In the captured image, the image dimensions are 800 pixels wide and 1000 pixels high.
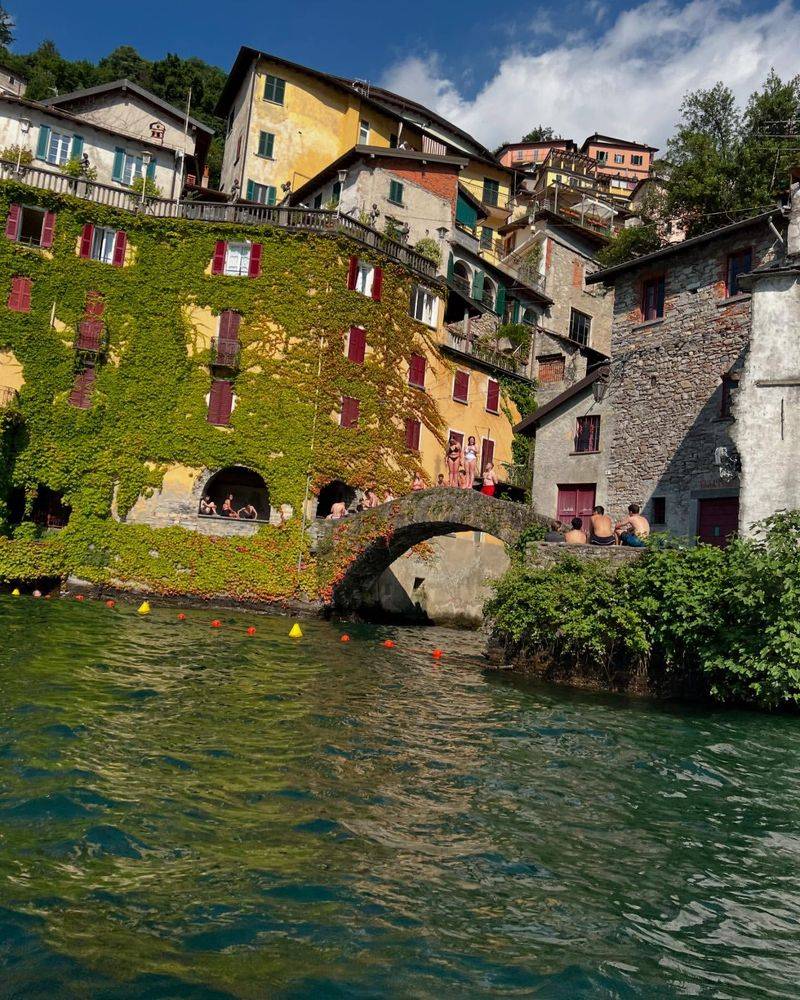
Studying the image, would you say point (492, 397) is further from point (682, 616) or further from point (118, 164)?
point (682, 616)

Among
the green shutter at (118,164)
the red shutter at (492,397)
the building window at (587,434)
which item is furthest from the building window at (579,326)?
the green shutter at (118,164)

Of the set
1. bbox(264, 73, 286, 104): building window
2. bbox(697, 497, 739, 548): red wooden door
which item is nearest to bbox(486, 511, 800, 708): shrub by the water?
bbox(697, 497, 739, 548): red wooden door

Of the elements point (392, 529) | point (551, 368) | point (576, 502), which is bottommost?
point (392, 529)

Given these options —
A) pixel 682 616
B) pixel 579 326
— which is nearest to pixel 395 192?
pixel 579 326

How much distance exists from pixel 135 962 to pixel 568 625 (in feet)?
42.6

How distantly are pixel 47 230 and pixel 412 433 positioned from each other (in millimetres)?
16316

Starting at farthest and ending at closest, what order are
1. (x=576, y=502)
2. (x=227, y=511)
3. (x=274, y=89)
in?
(x=274, y=89), (x=227, y=511), (x=576, y=502)

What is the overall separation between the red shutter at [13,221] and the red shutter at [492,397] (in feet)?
69.6

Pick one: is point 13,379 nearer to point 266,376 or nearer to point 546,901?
point 266,376

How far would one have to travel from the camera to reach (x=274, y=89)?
4594cm

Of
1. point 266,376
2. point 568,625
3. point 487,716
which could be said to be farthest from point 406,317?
point 487,716

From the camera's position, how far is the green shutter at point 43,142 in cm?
3741

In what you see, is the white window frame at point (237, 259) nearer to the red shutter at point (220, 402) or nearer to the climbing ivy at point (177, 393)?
the climbing ivy at point (177, 393)

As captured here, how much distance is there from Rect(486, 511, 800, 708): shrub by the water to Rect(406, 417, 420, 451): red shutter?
1682 centimetres
